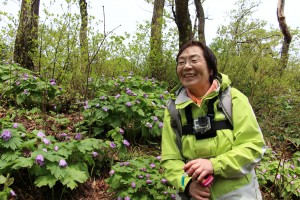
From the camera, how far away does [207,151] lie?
195 cm

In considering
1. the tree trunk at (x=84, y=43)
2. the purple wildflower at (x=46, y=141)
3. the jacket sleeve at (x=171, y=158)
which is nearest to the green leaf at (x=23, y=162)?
the purple wildflower at (x=46, y=141)

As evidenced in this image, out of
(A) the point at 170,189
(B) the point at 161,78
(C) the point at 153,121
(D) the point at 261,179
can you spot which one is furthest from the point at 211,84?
(B) the point at 161,78

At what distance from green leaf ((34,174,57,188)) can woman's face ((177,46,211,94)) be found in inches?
56.0

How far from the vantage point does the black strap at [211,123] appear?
195 centimetres

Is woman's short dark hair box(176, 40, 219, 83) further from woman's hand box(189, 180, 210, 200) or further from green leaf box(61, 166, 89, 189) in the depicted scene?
green leaf box(61, 166, 89, 189)

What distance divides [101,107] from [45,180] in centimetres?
163

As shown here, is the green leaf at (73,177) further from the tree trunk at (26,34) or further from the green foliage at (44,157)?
the tree trunk at (26,34)

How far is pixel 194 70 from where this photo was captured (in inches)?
83.4

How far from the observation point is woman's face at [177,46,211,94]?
2.12m

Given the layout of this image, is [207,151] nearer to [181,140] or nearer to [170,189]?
[181,140]

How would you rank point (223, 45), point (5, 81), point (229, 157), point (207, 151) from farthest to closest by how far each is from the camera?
point (223, 45), point (5, 81), point (207, 151), point (229, 157)

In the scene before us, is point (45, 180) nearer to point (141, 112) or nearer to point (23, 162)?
point (23, 162)

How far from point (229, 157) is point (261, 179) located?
179cm

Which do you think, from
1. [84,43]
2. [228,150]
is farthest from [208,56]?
[84,43]
